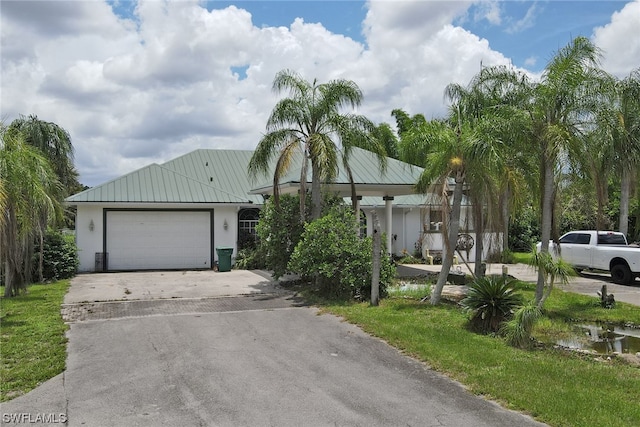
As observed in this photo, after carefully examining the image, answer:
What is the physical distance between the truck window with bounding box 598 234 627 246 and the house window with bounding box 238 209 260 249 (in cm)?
1327

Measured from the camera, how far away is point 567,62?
10.3 m

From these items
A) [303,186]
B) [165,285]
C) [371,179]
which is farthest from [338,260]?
[371,179]

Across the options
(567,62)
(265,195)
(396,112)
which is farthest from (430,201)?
(396,112)

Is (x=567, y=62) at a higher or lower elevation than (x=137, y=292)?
higher

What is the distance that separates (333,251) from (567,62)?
257 inches

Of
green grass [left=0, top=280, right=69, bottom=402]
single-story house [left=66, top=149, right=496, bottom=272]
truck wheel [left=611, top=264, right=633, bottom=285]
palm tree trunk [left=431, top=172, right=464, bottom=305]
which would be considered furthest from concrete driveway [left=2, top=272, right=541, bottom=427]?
truck wheel [left=611, top=264, right=633, bottom=285]

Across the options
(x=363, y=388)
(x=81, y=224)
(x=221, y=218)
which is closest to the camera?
(x=363, y=388)

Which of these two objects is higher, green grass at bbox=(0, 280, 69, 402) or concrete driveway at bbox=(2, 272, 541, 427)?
green grass at bbox=(0, 280, 69, 402)

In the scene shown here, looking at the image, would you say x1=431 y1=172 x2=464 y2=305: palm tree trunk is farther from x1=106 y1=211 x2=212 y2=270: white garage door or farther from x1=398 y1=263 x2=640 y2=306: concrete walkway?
x1=106 y1=211 x2=212 y2=270: white garage door

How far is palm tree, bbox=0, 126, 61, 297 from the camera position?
436 inches

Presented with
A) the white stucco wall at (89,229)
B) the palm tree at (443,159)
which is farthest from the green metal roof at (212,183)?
the palm tree at (443,159)

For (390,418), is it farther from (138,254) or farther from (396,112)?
(396,112)

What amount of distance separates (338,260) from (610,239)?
451 inches

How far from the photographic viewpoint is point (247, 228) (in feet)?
76.0
